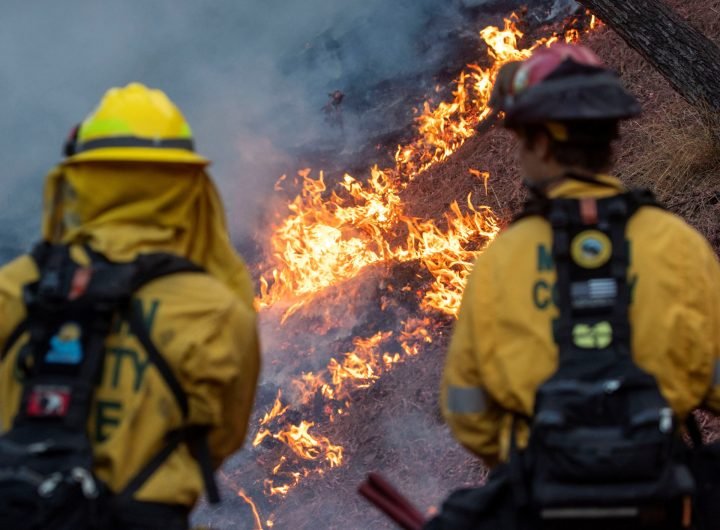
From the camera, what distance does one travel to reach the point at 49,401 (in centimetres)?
245

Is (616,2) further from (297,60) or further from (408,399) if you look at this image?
(297,60)

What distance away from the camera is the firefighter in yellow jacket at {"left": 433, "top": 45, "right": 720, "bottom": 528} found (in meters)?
2.48

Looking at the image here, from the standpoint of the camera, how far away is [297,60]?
9.97 metres

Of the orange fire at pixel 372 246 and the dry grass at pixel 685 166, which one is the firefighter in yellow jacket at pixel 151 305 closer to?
the orange fire at pixel 372 246

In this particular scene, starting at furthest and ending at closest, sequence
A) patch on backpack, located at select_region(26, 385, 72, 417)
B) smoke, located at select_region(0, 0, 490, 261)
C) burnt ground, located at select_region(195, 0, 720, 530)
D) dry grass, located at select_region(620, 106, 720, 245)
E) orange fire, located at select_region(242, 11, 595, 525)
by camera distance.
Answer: smoke, located at select_region(0, 0, 490, 261), orange fire, located at select_region(242, 11, 595, 525), dry grass, located at select_region(620, 106, 720, 245), burnt ground, located at select_region(195, 0, 720, 530), patch on backpack, located at select_region(26, 385, 72, 417)

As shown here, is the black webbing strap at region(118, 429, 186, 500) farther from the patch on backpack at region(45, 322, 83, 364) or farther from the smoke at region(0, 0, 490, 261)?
the smoke at region(0, 0, 490, 261)

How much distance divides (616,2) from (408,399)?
2.91 meters

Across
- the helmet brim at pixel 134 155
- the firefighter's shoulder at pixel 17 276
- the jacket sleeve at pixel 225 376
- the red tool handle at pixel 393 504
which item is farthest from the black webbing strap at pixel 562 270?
the firefighter's shoulder at pixel 17 276

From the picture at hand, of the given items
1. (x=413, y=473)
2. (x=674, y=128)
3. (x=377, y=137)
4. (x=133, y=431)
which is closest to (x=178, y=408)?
(x=133, y=431)

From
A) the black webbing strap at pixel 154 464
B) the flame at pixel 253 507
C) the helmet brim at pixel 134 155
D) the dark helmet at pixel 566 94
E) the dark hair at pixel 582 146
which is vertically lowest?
the flame at pixel 253 507

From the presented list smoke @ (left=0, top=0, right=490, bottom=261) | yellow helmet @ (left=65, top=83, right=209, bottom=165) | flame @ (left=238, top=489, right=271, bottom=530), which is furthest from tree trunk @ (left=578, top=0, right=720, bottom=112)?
yellow helmet @ (left=65, top=83, right=209, bottom=165)

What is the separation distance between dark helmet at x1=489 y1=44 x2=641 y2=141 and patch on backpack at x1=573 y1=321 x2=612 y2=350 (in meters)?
0.52

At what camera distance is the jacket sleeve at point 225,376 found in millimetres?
2520

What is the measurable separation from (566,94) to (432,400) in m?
4.12
